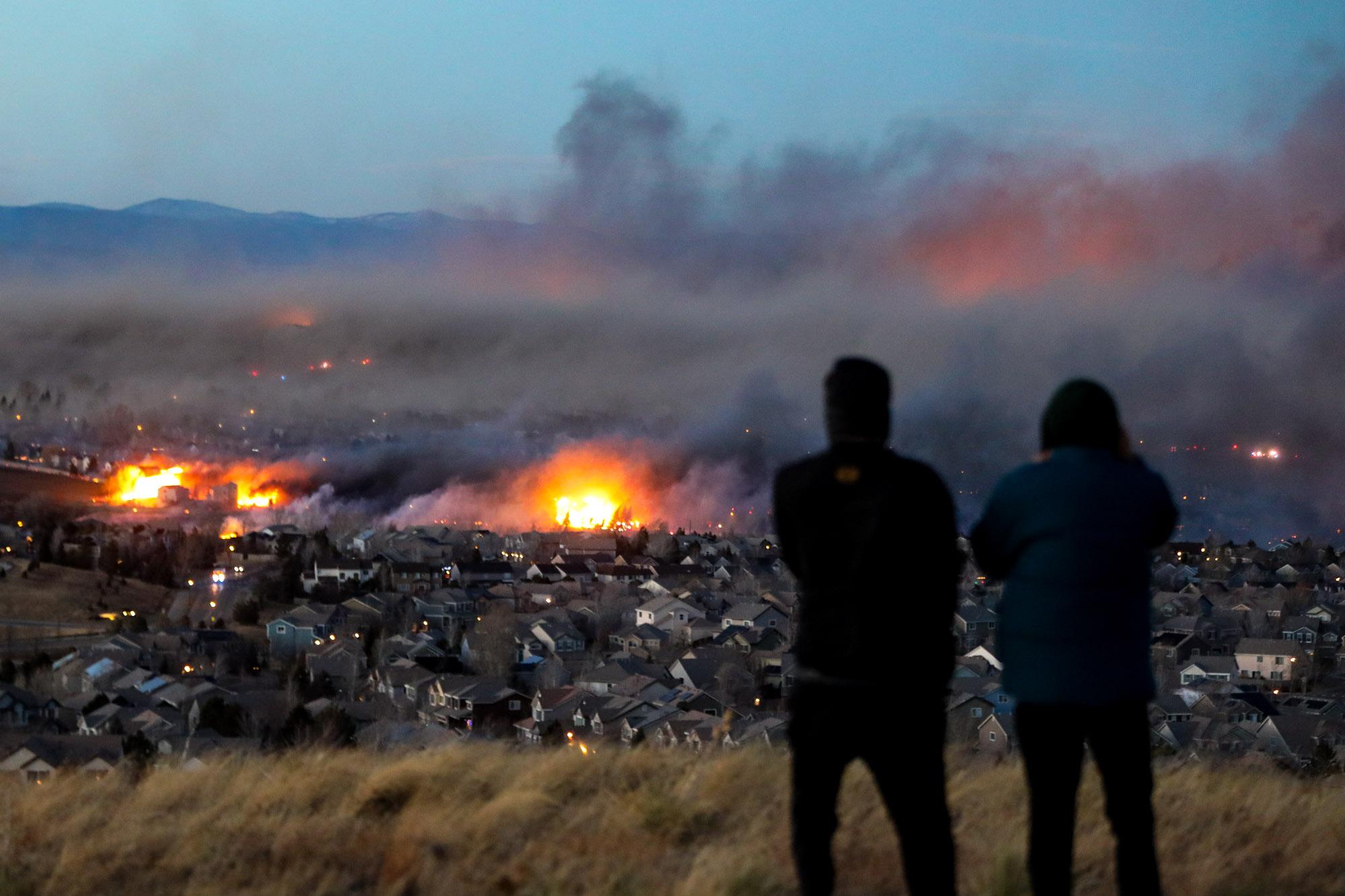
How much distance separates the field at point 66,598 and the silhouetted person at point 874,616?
3646cm

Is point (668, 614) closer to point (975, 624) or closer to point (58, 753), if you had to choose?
point (975, 624)

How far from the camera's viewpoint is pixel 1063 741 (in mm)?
3852

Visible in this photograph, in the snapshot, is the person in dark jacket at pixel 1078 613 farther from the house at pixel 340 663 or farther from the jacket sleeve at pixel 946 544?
the house at pixel 340 663

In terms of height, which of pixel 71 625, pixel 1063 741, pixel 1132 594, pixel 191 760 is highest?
pixel 1132 594

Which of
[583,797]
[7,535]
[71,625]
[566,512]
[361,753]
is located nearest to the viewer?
[583,797]

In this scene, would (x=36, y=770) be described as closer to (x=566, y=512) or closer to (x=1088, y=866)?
(x=1088, y=866)

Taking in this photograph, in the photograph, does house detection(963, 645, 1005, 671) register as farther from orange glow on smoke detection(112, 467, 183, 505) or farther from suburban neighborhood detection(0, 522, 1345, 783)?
orange glow on smoke detection(112, 467, 183, 505)

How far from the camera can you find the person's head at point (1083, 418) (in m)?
3.89

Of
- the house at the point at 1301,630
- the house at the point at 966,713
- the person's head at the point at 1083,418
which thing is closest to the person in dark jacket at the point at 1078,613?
the person's head at the point at 1083,418

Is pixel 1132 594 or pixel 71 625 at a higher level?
pixel 1132 594

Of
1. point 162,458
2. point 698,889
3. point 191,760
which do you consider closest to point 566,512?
point 162,458

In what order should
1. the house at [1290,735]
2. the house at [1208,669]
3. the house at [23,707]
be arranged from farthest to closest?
1. the house at [1208,669]
2. the house at [23,707]
3. the house at [1290,735]

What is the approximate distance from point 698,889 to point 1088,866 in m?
1.66

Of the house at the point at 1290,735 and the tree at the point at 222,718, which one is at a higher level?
the house at the point at 1290,735
